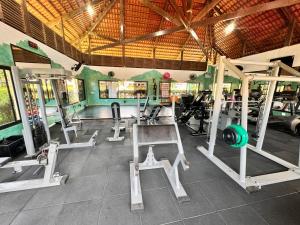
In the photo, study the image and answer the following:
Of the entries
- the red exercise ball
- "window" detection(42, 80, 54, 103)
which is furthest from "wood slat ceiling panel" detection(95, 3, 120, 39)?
"window" detection(42, 80, 54, 103)

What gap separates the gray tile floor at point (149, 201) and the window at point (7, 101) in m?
1.64

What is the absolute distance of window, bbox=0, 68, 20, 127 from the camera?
3.41 metres

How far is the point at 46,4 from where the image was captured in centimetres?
554

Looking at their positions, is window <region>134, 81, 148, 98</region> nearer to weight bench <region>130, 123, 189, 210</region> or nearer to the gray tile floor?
the gray tile floor

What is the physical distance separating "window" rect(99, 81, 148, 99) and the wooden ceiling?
2496mm

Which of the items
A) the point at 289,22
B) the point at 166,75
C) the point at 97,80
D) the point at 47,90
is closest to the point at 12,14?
the point at 47,90

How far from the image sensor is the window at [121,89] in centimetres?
1088

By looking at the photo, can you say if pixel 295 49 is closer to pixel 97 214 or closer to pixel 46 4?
pixel 97 214

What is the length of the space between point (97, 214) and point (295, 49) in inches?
381

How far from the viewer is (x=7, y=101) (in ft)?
11.7

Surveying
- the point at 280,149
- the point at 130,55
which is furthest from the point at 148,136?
the point at 130,55

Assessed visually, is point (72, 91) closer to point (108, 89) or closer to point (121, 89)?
point (108, 89)

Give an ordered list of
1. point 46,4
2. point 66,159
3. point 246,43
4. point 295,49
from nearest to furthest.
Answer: point 66,159, point 46,4, point 295,49, point 246,43

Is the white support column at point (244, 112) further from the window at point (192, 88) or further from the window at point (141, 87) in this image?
the window at point (192, 88)
